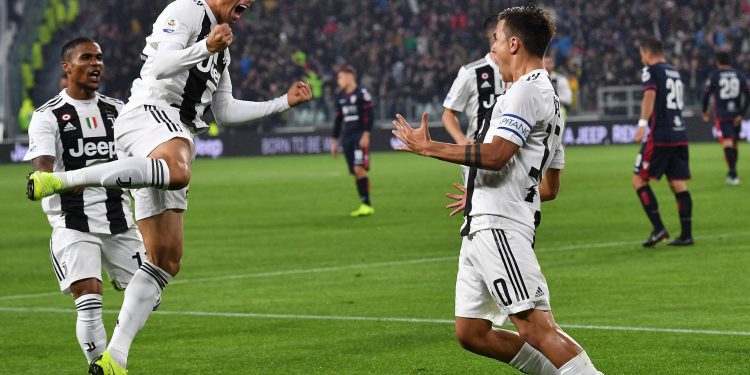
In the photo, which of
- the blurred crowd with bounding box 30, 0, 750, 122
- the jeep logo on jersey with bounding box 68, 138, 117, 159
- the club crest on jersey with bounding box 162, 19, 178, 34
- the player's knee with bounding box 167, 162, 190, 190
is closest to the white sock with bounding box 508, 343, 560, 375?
the player's knee with bounding box 167, 162, 190, 190

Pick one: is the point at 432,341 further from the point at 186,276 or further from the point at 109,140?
the point at 186,276

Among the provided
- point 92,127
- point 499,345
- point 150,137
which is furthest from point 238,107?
point 499,345

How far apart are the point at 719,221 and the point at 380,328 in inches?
343

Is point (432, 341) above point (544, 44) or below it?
below

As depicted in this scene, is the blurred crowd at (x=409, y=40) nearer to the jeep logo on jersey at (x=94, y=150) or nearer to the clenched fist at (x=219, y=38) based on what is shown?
the jeep logo on jersey at (x=94, y=150)

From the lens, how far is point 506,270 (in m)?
5.91

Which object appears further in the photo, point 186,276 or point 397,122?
point 186,276

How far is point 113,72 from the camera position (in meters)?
45.1

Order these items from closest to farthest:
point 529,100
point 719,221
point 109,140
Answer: point 529,100
point 109,140
point 719,221

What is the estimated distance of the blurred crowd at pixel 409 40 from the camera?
39625mm

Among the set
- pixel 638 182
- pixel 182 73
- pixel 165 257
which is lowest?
pixel 638 182

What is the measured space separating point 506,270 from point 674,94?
967 cm

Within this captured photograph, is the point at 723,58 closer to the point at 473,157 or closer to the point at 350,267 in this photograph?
the point at 350,267

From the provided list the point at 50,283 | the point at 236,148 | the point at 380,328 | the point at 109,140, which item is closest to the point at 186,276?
the point at 50,283
